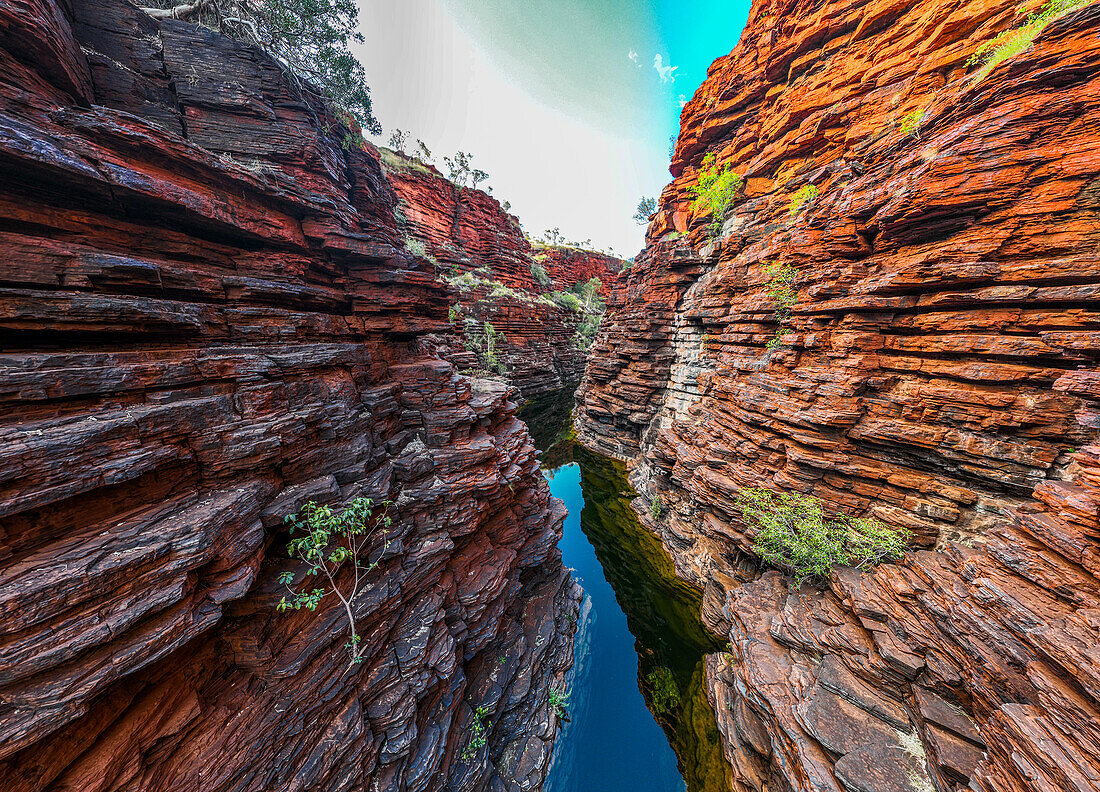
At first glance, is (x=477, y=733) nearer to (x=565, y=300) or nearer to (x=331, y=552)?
(x=331, y=552)

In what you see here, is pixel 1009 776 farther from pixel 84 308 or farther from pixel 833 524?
pixel 84 308

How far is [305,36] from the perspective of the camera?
12820 millimetres

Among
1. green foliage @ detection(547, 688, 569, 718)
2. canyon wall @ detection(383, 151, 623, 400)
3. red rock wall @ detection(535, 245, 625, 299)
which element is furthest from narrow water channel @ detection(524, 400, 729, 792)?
red rock wall @ detection(535, 245, 625, 299)

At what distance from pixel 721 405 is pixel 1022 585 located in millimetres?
8737

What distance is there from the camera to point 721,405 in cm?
1356

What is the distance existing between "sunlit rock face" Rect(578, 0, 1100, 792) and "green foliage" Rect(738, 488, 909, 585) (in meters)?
0.40

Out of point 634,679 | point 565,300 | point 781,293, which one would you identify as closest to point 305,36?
point 781,293

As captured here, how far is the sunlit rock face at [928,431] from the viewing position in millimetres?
5016

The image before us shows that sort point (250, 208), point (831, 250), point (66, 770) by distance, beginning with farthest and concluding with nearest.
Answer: point (831, 250)
point (250, 208)
point (66, 770)

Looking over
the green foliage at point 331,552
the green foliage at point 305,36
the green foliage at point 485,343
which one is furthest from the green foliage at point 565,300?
the green foliage at point 331,552

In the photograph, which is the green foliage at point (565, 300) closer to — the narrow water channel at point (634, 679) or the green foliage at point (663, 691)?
the narrow water channel at point (634, 679)

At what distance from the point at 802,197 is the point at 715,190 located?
6450 mm

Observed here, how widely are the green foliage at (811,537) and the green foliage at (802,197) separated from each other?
40.6ft

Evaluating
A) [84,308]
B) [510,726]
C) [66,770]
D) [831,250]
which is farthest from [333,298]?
[831,250]
